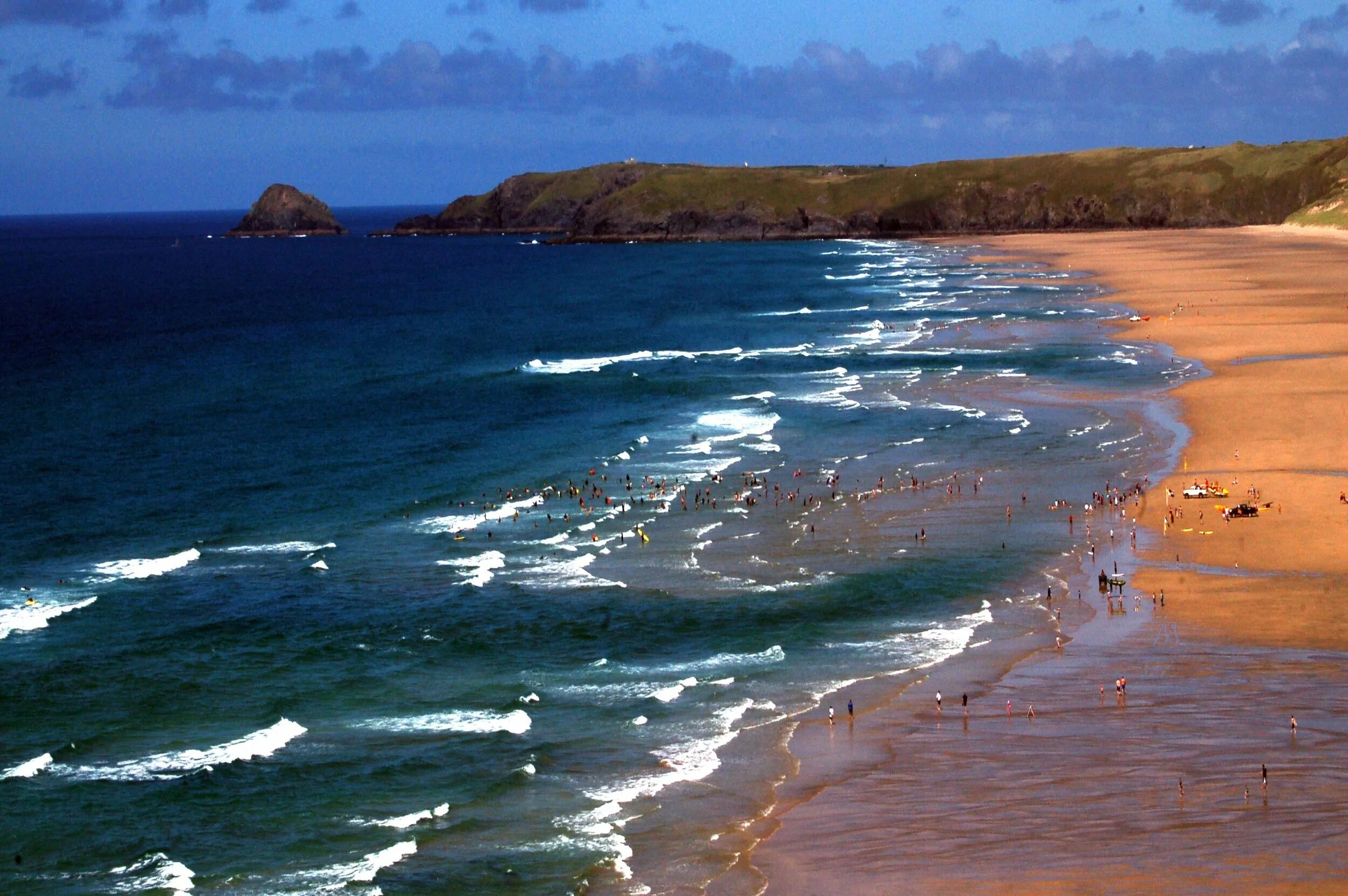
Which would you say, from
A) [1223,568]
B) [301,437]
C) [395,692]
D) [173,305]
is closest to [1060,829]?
[395,692]

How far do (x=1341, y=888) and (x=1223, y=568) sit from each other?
969 inches

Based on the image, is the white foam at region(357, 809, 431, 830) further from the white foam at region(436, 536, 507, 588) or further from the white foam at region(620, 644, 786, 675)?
the white foam at region(436, 536, 507, 588)

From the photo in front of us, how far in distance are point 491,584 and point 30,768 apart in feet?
60.9

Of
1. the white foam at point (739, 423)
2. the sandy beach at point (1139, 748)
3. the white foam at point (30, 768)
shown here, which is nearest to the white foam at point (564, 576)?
the sandy beach at point (1139, 748)

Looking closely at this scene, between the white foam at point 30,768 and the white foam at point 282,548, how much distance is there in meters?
20.2

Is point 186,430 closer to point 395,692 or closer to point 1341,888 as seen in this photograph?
point 395,692

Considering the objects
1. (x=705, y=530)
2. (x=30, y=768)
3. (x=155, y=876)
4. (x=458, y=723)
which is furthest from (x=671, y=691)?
(x=705, y=530)

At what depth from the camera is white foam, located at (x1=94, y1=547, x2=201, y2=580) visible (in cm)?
5547

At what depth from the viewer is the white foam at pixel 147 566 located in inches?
2184

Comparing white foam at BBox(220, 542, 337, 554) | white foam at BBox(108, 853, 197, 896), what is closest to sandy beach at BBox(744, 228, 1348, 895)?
white foam at BBox(108, 853, 197, 896)

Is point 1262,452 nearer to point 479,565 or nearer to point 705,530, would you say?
point 705,530

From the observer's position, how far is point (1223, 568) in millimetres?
51562

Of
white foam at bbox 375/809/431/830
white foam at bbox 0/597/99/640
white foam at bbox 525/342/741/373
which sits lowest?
white foam at bbox 375/809/431/830

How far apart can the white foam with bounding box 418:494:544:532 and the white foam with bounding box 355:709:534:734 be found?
20891mm
